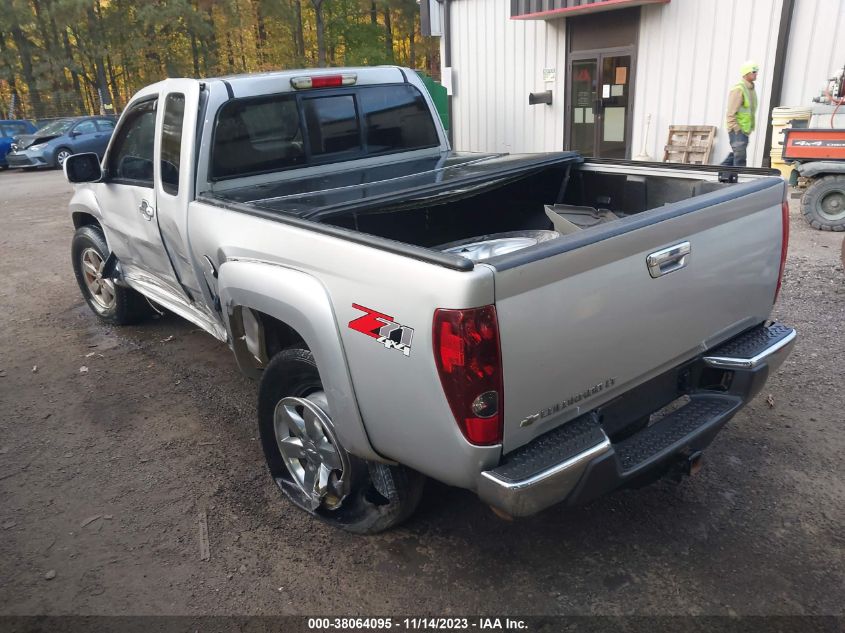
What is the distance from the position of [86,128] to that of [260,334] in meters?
21.7

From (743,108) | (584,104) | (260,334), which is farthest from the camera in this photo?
(584,104)

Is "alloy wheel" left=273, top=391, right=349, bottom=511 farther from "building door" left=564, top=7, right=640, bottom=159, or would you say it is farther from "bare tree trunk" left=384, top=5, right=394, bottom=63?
"bare tree trunk" left=384, top=5, right=394, bottom=63

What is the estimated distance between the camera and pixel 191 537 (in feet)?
10.2

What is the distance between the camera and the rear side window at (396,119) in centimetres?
437

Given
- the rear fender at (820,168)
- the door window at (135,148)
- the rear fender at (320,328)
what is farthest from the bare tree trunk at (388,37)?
the rear fender at (320,328)

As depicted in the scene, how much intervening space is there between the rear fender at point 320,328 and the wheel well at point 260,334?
293 millimetres

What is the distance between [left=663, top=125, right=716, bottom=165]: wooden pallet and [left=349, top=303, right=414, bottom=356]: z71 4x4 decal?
9.65 meters

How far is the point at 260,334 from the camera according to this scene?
Result: 10.4 feet

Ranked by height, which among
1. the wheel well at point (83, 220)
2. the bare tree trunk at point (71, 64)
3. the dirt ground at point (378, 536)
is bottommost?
the dirt ground at point (378, 536)

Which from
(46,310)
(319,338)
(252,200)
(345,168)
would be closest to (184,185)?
(252,200)

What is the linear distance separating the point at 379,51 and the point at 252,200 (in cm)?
3374

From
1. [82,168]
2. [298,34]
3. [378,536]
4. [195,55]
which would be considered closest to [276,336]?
[378,536]

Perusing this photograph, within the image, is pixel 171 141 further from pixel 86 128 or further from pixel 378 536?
pixel 86 128

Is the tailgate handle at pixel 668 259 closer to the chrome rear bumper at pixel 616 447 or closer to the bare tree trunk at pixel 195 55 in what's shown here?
the chrome rear bumper at pixel 616 447
